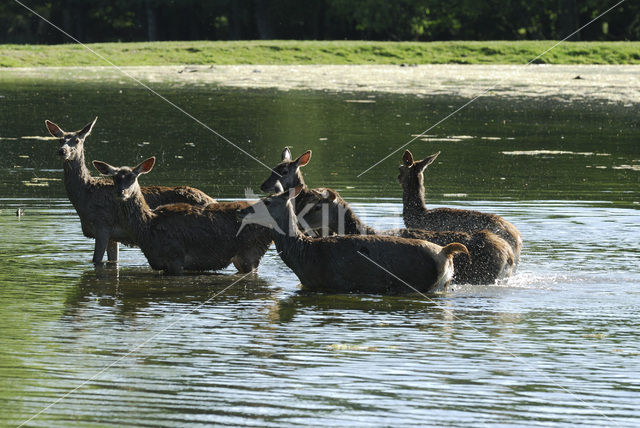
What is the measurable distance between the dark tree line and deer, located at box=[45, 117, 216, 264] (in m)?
56.6

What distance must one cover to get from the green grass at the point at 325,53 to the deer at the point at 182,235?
39492mm

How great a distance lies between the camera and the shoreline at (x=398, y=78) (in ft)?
130

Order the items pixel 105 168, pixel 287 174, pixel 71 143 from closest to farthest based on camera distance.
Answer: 1. pixel 105 168
2. pixel 287 174
3. pixel 71 143

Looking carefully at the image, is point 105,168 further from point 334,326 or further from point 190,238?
point 334,326

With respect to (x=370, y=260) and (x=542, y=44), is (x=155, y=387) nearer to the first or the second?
(x=370, y=260)

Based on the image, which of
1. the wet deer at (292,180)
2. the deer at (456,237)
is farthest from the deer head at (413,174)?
the wet deer at (292,180)

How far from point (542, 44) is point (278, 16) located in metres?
28.0

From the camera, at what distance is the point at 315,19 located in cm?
8044

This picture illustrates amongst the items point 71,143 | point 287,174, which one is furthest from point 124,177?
point 287,174

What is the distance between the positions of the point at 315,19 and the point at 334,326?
236 ft

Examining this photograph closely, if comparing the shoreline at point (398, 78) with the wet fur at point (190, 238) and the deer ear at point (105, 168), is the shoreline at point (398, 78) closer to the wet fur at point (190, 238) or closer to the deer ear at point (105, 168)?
the wet fur at point (190, 238)

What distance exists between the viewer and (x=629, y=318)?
1045cm

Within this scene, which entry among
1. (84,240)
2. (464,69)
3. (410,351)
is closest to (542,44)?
(464,69)

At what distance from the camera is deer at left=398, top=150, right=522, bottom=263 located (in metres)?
12.7
